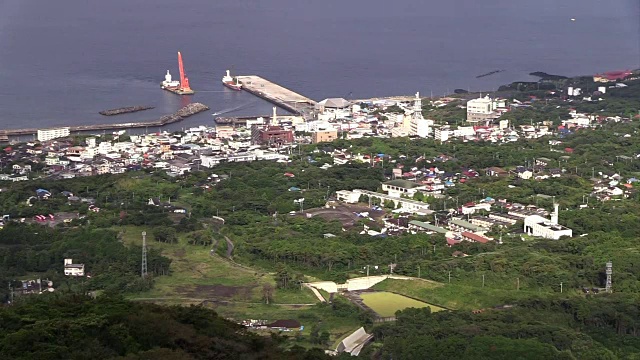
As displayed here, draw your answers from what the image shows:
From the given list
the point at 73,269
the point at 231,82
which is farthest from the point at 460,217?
the point at 231,82

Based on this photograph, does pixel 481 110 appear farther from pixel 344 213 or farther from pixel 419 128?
pixel 344 213

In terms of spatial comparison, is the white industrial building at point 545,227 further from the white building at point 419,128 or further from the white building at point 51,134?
the white building at point 51,134

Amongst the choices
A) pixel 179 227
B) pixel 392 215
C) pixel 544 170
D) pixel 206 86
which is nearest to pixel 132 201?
pixel 179 227

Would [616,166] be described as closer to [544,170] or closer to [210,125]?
[544,170]

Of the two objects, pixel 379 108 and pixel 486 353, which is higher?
pixel 379 108

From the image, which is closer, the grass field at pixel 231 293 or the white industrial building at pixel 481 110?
the grass field at pixel 231 293

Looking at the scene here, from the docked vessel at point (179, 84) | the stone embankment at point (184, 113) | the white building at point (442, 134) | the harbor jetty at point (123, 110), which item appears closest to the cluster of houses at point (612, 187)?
the white building at point (442, 134)

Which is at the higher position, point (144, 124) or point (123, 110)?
point (123, 110)
